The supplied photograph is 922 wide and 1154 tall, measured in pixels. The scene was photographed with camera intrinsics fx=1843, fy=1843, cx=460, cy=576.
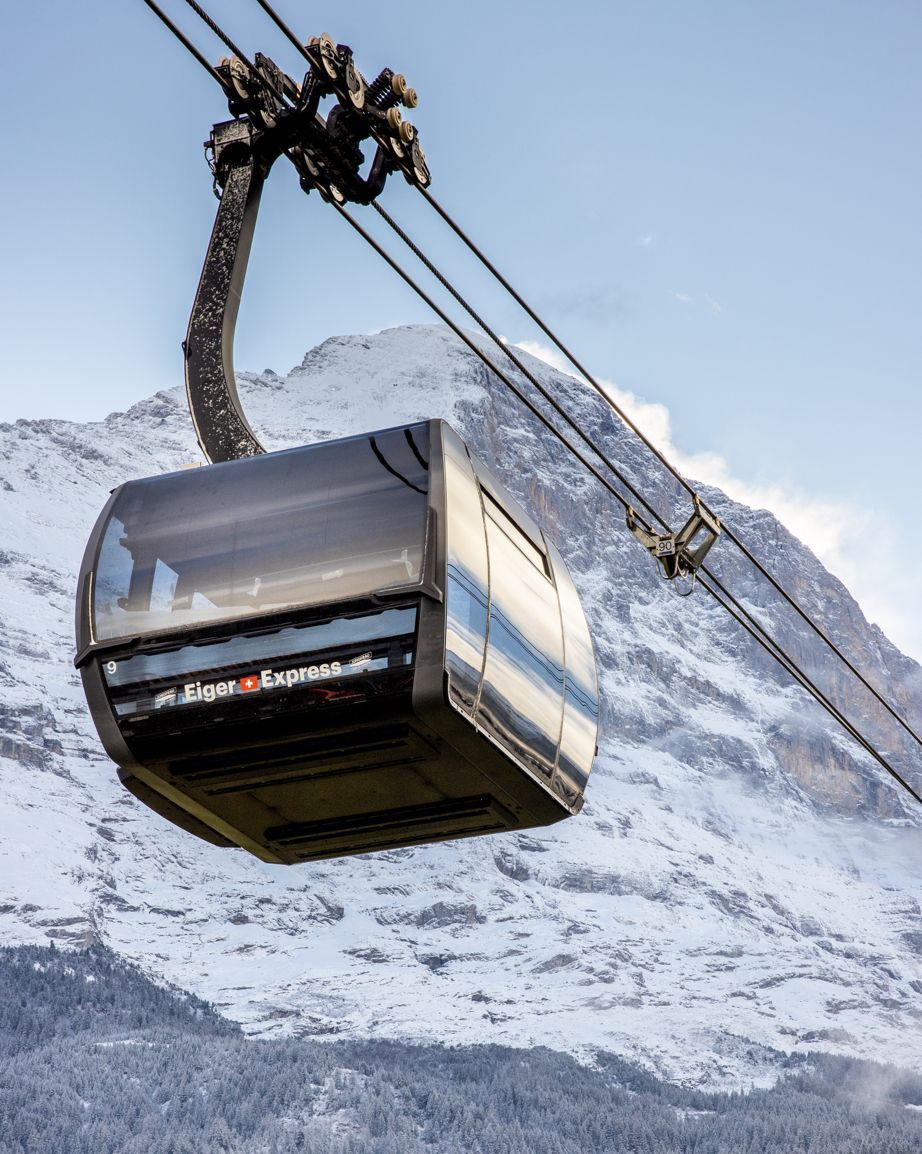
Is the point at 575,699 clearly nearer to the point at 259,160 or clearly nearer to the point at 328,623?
the point at 328,623

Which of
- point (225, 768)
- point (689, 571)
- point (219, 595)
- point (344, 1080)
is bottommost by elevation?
point (225, 768)

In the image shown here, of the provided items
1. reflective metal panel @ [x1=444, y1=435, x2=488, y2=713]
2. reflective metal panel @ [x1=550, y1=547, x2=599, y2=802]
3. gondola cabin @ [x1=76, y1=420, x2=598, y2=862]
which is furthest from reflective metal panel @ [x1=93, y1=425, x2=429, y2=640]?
reflective metal panel @ [x1=550, y1=547, x2=599, y2=802]

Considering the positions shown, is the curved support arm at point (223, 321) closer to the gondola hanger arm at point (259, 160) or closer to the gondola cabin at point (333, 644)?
the gondola hanger arm at point (259, 160)

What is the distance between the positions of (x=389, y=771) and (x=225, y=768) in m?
0.74

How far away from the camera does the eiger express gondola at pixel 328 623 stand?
308 inches

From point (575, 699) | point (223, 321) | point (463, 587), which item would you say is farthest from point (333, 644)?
point (223, 321)

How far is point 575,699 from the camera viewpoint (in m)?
9.06

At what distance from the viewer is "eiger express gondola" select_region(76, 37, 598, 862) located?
782cm

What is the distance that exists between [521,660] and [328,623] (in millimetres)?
1031

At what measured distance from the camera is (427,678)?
769 cm

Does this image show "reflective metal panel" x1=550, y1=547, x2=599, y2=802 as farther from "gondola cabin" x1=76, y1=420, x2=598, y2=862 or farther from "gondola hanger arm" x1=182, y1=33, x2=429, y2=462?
"gondola hanger arm" x1=182, y1=33, x2=429, y2=462

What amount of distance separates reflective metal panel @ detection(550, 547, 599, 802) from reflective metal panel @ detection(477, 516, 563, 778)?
13cm

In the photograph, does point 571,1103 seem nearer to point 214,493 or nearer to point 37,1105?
point 37,1105

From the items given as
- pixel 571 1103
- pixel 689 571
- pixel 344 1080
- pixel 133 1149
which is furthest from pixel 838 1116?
pixel 689 571
